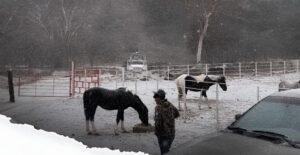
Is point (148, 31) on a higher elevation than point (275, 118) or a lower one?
higher

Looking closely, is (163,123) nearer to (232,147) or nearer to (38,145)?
(38,145)

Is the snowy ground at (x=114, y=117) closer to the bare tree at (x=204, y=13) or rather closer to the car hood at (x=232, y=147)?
the car hood at (x=232, y=147)

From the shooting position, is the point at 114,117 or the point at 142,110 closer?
the point at 142,110

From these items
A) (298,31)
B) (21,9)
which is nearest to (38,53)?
(21,9)

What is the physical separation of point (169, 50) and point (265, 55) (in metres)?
10.6

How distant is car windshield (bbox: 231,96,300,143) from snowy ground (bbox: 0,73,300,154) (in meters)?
3.40

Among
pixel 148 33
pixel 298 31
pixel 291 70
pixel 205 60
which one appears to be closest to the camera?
pixel 291 70

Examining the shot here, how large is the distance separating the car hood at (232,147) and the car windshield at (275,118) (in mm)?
342

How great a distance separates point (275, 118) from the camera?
464 cm

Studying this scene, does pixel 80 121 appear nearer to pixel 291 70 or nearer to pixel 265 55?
pixel 291 70

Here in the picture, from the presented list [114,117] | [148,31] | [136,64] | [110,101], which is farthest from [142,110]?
[148,31]

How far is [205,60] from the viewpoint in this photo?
4416 centimetres

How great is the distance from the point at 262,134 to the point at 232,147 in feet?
1.65

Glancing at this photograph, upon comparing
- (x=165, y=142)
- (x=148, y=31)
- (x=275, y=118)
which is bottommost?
(x=165, y=142)
